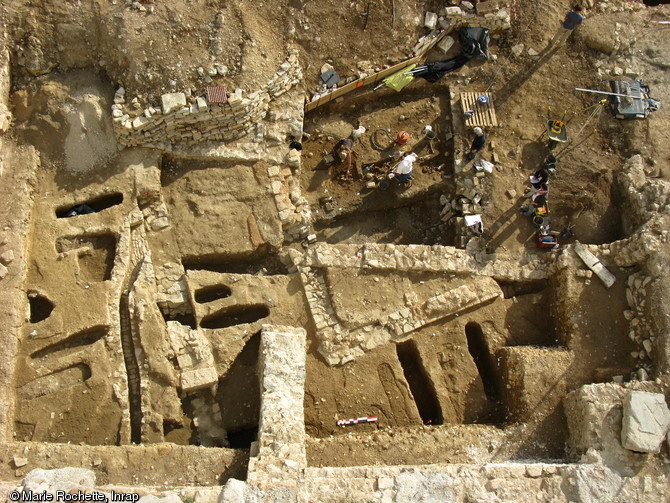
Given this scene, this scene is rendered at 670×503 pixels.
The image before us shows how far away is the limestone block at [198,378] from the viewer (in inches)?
347

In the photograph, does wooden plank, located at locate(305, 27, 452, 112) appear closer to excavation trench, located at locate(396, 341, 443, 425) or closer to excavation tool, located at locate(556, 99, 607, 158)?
excavation tool, located at locate(556, 99, 607, 158)

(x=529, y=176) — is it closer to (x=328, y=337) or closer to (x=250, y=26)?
(x=328, y=337)

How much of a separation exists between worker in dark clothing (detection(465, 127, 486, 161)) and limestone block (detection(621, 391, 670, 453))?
16.0ft

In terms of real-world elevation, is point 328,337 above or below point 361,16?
below

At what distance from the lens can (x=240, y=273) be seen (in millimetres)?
10258

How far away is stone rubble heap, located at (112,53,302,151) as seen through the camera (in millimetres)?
9531

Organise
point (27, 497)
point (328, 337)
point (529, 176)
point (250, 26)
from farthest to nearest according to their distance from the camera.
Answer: point (529, 176), point (250, 26), point (328, 337), point (27, 497)

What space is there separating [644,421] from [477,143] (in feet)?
17.5

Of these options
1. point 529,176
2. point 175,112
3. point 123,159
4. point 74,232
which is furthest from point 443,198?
point 74,232

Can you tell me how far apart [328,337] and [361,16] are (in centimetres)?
615

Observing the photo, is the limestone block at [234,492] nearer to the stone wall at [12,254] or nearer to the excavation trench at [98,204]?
the stone wall at [12,254]

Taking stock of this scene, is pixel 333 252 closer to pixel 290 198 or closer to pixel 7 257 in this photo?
pixel 290 198

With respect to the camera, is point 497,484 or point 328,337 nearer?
point 497,484

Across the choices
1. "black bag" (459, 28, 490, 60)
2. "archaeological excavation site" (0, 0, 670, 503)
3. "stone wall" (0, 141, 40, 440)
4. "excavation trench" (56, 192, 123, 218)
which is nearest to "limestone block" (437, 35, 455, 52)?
"archaeological excavation site" (0, 0, 670, 503)
